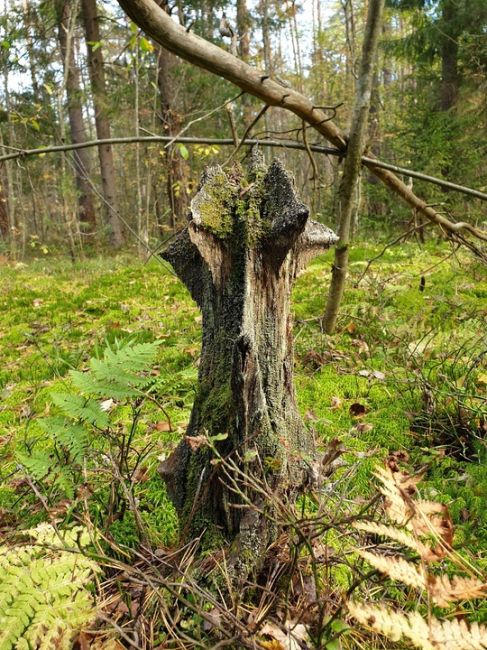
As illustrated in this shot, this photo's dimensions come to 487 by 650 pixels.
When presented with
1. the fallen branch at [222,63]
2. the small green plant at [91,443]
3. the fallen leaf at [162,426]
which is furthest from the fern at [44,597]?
the fallen branch at [222,63]

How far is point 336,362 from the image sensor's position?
390 centimetres

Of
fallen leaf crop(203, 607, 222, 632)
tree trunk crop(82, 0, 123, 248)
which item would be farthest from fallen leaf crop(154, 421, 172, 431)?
tree trunk crop(82, 0, 123, 248)

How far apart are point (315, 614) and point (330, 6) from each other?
31.4 meters

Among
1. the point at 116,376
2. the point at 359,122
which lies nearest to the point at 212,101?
the point at 359,122

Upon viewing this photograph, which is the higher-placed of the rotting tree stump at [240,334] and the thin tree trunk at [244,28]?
the thin tree trunk at [244,28]

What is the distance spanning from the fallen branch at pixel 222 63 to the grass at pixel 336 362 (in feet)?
3.86

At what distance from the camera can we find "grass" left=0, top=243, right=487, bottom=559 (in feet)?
7.94

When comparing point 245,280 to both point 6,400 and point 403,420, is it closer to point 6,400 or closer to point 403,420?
point 403,420

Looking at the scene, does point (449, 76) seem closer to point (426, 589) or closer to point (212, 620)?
point (426, 589)

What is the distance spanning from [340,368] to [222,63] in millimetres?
2557

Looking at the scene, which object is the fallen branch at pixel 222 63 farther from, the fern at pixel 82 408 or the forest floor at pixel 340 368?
the fern at pixel 82 408

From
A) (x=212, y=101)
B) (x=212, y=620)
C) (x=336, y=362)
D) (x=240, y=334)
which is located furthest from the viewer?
(x=212, y=101)

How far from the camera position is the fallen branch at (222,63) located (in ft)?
6.61

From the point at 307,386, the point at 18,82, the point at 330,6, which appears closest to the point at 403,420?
the point at 307,386
